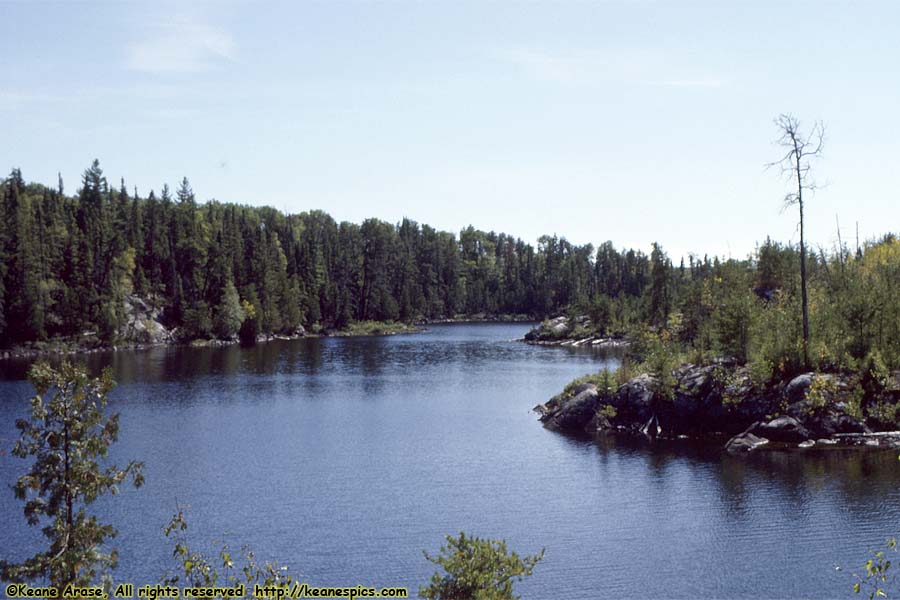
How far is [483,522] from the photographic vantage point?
116ft

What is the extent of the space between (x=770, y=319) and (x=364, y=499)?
34.4 metres

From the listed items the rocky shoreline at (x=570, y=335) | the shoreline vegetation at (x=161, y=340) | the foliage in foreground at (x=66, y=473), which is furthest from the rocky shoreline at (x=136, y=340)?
the foliage in foreground at (x=66, y=473)

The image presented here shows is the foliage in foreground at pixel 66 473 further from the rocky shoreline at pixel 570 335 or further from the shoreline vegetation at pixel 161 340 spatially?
the rocky shoreline at pixel 570 335

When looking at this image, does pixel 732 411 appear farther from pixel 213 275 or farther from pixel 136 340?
pixel 213 275

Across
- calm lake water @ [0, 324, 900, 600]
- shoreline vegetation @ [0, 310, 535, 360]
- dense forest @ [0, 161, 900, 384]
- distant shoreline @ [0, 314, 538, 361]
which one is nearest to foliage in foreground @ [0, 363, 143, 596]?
calm lake water @ [0, 324, 900, 600]

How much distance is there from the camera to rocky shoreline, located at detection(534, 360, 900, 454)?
4872 centimetres

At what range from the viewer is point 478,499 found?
128 ft

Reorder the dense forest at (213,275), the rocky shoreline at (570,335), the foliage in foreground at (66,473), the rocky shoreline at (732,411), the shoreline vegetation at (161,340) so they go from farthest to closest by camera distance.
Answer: the rocky shoreline at (570,335)
the shoreline vegetation at (161,340)
the dense forest at (213,275)
the rocky shoreline at (732,411)
the foliage in foreground at (66,473)

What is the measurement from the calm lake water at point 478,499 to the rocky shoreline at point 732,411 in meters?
2.92

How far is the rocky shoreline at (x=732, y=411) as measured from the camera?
48719 millimetres

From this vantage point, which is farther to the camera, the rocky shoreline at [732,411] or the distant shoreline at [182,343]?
the distant shoreline at [182,343]

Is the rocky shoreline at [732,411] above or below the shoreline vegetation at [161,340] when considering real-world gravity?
below

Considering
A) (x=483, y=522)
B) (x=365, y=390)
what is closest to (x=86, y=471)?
(x=483, y=522)

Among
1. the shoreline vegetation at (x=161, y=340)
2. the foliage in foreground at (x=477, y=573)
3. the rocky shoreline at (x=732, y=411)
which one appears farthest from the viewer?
the shoreline vegetation at (x=161, y=340)
